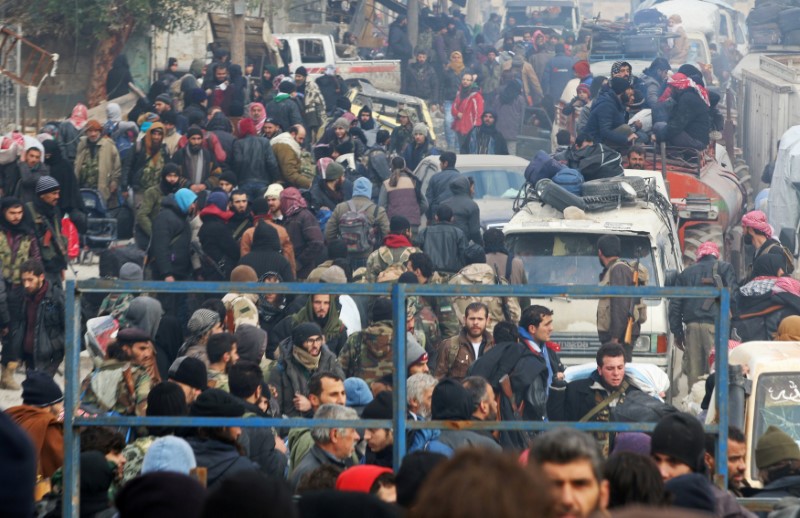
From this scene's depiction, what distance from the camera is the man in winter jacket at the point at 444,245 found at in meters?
13.3

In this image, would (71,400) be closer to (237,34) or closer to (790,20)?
(237,34)

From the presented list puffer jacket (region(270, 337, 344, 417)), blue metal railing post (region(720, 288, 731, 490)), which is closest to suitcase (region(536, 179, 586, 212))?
puffer jacket (region(270, 337, 344, 417))

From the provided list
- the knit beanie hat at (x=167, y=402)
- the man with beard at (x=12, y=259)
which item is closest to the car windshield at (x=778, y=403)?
the knit beanie hat at (x=167, y=402)

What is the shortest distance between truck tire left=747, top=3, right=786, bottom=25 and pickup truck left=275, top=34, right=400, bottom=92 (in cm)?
1089

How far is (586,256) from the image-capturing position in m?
12.5

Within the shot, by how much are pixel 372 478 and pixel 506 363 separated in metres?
2.72

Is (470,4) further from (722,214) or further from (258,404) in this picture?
(258,404)

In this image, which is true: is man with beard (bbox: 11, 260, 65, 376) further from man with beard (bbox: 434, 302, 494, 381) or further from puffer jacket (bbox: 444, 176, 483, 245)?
puffer jacket (bbox: 444, 176, 483, 245)

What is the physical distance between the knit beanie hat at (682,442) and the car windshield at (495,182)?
12234 mm

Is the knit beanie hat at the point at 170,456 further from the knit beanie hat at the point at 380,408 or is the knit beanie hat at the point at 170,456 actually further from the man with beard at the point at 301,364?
the man with beard at the point at 301,364

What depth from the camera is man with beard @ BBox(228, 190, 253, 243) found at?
13367 mm

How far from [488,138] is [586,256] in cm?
1093

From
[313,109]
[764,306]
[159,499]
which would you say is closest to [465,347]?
[764,306]

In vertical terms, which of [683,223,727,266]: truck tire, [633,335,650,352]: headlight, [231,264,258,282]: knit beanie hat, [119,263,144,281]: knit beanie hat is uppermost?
[231,264,258,282]: knit beanie hat
